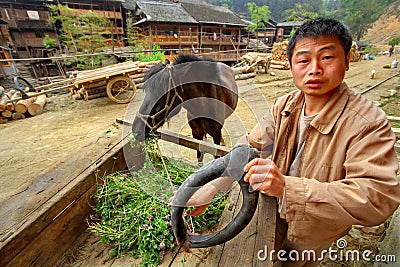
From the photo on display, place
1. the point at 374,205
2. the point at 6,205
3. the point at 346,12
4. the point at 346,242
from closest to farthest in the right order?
the point at 374,205
the point at 6,205
the point at 346,242
the point at 346,12

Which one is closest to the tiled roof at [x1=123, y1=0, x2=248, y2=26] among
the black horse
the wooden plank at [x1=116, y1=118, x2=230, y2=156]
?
the black horse

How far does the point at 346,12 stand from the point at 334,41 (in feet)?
196

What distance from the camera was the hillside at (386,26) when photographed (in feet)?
142

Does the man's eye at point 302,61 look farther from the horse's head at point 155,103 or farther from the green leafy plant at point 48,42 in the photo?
the green leafy plant at point 48,42

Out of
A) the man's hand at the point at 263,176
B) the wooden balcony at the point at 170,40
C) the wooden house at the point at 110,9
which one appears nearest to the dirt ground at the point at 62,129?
the man's hand at the point at 263,176

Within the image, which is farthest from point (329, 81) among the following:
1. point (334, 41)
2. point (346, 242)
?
point (346, 242)

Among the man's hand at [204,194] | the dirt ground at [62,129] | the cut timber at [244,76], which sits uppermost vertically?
the man's hand at [204,194]

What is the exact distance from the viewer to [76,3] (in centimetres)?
2178

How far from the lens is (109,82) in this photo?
8.47 metres

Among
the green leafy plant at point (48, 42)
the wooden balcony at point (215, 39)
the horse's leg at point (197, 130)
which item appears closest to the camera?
the horse's leg at point (197, 130)

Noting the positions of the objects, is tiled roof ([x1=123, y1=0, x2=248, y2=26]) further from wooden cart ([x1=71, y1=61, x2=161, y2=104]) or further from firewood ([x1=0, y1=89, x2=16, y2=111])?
firewood ([x1=0, y1=89, x2=16, y2=111])

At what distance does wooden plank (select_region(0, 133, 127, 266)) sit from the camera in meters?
1.14

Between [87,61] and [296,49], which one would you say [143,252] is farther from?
[87,61]

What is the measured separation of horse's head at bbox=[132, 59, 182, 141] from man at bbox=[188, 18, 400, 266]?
1.35 metres
